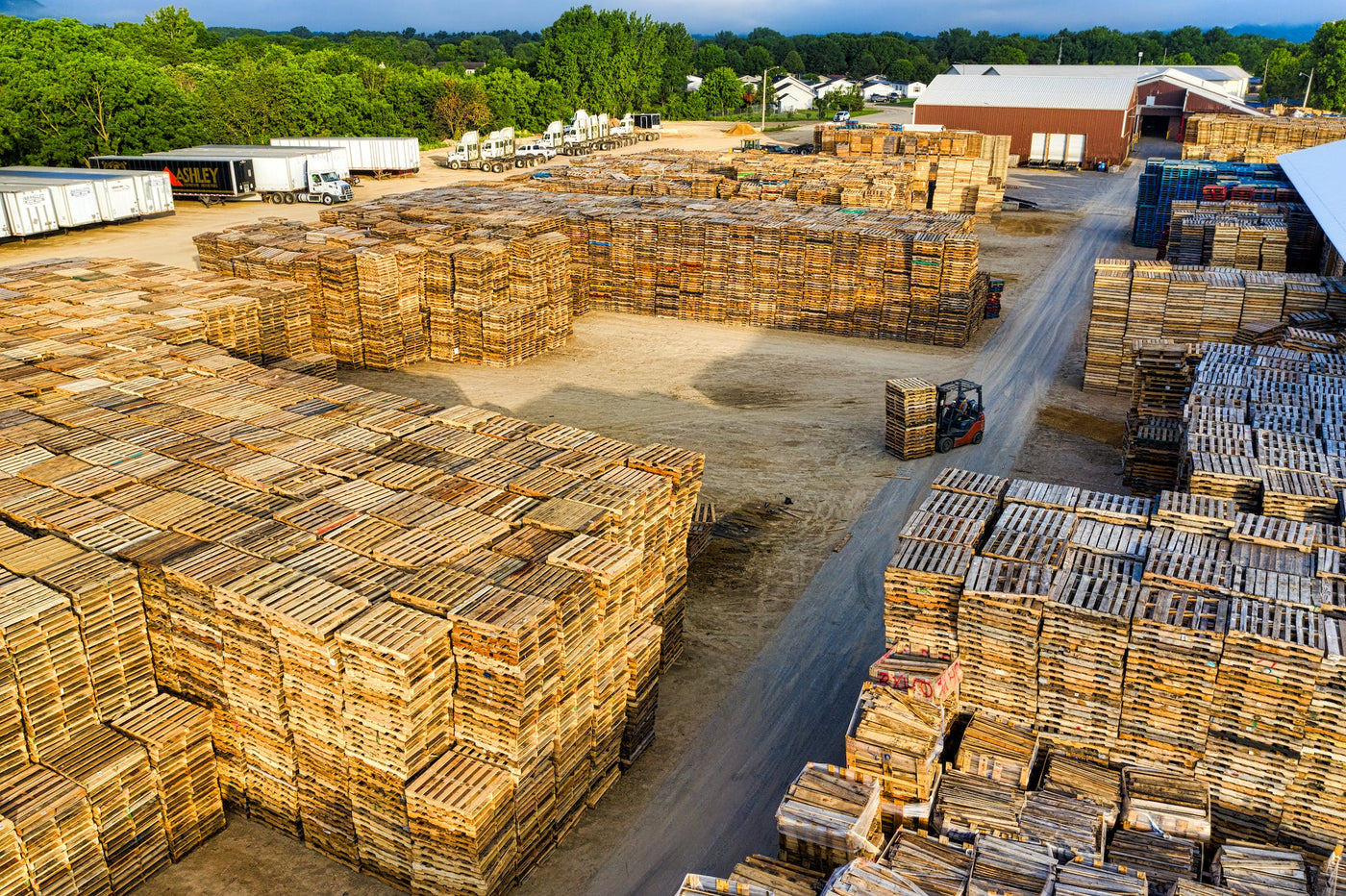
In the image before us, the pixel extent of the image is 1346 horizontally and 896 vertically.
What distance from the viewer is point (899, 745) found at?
1136 centimetres

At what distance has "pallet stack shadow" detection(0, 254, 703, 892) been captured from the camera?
11.1 metres

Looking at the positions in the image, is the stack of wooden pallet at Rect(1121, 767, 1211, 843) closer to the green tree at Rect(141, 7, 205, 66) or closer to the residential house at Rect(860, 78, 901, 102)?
the green tree at Rect(141, 7, 205, 66)

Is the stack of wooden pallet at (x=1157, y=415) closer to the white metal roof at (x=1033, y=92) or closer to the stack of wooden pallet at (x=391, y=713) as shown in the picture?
the stack of wooden pallet at (x=391, y=713)

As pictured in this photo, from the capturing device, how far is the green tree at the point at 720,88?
130250 mm

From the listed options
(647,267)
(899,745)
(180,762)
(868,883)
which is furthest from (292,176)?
(868,883)

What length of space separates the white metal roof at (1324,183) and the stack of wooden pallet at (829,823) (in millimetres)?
27046

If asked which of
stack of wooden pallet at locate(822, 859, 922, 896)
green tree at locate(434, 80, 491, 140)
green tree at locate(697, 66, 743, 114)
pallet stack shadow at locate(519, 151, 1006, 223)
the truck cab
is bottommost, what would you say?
stack of wooden pallet at locate(822, 859, 922, 896)

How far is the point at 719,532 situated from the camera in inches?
821

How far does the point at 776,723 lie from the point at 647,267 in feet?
82.5

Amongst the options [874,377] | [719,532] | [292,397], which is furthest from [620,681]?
[874,377]

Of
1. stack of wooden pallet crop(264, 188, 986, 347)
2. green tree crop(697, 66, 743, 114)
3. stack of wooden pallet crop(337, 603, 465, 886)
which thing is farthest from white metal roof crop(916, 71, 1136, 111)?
stack of wooden pallet crop(337, 603, 465, 886)

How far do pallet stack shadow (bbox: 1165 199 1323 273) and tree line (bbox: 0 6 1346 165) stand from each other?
210 ft

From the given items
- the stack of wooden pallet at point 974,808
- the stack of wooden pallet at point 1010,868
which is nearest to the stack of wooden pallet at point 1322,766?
the stack of wooden pallet at point 974,808

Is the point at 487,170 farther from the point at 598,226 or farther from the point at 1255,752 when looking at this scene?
the point at 1255,752
